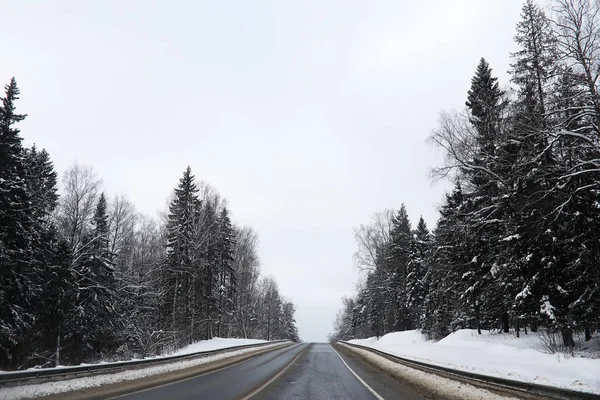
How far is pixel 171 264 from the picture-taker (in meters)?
35.8

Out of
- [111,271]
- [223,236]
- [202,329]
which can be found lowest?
[202,329]

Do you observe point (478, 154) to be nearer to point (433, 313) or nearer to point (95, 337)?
point (433, 313)

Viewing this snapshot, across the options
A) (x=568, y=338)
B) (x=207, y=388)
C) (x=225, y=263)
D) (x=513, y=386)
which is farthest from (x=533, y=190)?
(x=225, y=263)

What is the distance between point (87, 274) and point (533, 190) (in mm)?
30087

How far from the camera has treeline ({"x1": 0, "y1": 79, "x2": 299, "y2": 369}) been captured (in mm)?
21969

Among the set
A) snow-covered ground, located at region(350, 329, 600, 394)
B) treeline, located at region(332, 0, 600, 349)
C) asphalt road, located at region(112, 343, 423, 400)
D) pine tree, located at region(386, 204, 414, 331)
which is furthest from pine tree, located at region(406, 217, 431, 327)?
asphalt road, located at region(112, 343, 423, 400)

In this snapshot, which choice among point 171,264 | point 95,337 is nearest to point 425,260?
point 171,264

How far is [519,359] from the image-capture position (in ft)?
51.9

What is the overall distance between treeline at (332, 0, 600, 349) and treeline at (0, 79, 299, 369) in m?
22.1

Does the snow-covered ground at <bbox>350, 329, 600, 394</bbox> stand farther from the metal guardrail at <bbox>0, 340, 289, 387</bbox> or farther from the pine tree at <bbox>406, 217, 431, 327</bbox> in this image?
the pine tree at <bbox>406, 217, 431, 327</bbox>

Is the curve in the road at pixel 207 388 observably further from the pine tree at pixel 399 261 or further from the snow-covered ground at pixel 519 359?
the pine tree at pixel 399 261

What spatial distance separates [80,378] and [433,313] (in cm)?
3512

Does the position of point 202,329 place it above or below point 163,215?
below

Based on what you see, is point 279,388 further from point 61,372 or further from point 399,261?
point 399,261
